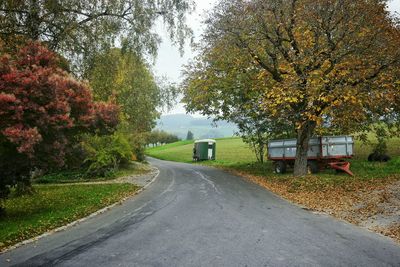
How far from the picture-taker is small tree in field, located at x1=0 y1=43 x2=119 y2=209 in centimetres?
1039

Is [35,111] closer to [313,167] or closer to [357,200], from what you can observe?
[357,200]

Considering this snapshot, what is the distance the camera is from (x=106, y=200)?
1631 cm

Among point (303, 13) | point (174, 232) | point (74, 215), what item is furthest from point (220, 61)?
point (174, 232)

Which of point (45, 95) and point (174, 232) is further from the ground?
point (45, 95)

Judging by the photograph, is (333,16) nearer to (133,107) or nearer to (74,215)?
(74,215)

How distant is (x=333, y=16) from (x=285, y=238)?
46.1 feet

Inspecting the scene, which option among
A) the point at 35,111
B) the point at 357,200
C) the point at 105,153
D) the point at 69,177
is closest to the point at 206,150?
the point at 105,153

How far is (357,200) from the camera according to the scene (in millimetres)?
14805

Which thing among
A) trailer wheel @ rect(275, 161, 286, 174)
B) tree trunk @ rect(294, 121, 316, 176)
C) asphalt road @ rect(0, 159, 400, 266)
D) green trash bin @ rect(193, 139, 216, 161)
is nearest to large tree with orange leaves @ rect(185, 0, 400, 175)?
tree trunk @ rect(294, 121, 316, 176)

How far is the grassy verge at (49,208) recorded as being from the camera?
10601 millimetres

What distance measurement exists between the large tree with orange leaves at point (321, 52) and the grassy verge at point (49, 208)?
8.71 m

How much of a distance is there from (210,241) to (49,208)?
7.88m

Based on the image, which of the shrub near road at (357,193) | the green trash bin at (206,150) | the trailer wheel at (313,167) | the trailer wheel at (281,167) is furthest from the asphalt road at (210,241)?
the green trash bin at (206,150)

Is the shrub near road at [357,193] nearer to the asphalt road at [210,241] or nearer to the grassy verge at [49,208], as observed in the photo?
the asphalt road at [210,241]
